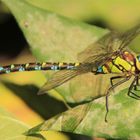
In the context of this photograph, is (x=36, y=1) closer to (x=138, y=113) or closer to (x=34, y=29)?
(x=34, y=29)

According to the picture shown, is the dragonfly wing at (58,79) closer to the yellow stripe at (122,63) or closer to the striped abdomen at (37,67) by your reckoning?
the striped abdomen at (37,67)

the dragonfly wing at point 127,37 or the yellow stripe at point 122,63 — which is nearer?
the dragonfly wing at point 127,37

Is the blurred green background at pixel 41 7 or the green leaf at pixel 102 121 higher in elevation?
the blurred green background at pixel 41 7

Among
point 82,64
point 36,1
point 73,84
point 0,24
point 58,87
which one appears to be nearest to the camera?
point 58,87

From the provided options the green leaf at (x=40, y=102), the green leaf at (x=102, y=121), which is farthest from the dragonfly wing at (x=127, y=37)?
the green leaf at (x=102, y=121)

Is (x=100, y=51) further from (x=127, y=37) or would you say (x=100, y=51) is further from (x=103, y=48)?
(x=127, y=37)

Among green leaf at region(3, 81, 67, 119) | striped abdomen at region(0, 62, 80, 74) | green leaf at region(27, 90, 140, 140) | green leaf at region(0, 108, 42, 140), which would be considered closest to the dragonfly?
striped abdomen at region(0, 62, 80, 74)

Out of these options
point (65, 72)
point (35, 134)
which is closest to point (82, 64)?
point (65, 72)
